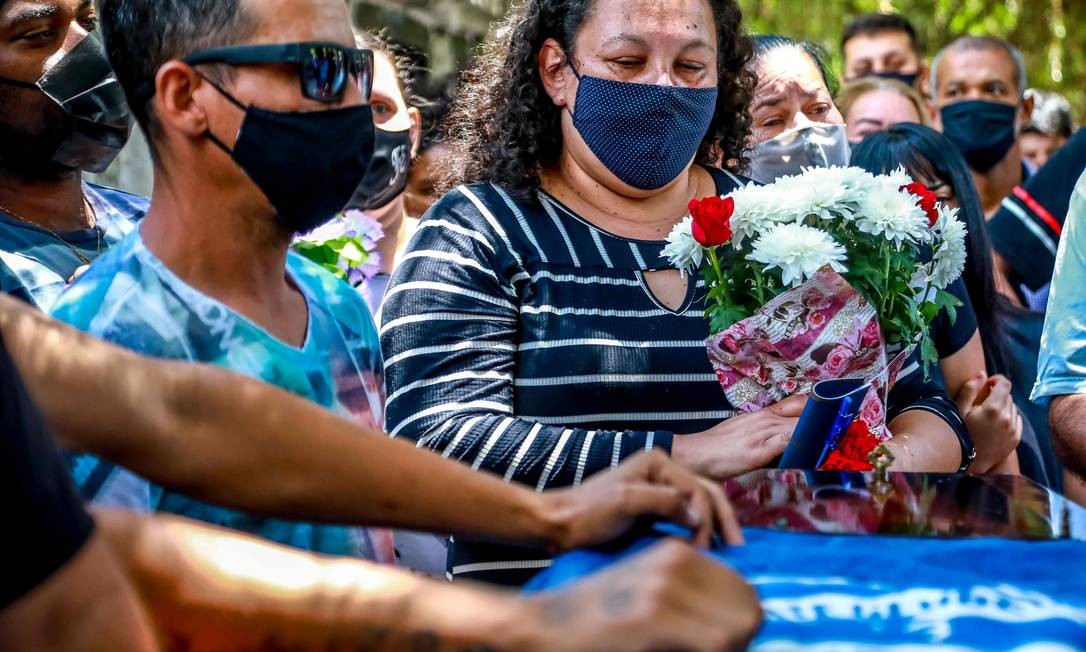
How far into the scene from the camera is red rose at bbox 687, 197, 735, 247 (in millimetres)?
2705

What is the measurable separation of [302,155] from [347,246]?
2.00 m

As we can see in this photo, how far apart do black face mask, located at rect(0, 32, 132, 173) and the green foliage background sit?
9211mm

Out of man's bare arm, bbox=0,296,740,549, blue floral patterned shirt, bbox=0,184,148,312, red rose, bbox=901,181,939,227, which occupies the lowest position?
blue floral patterned shirt, bbox=0,184,148,312

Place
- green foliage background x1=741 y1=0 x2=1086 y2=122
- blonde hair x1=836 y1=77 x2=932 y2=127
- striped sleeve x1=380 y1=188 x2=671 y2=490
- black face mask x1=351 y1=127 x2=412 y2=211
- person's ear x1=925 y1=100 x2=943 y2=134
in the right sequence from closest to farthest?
striped sleeve x1=380 y1=188 x2=671 y2=490 → black face mask x1=351 y1=127 x2=412 y2=211 → blonde hair x1=836 y1=77 x2=932 y2=127 → person's ear x1=925 y1=100 x2=943 y2=134 → green foliage background x1=741 y1=0 x2=1086 y2=122

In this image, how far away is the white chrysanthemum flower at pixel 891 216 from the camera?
2.74m

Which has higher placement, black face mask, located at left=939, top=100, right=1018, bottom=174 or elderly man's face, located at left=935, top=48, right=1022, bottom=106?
elderly man's face, located at left=935, top=48, right=1022, bottom=106

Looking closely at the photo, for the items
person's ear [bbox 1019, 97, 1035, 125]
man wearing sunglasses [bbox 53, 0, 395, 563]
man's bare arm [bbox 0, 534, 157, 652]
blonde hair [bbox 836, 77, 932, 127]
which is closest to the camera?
man's bare arm [bbox 0, 534, 157, 652]

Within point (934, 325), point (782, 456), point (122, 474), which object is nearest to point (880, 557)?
point (782, 456)

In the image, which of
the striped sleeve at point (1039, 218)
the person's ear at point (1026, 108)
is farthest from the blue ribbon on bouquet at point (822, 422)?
the person's ear at point (1026, 108)

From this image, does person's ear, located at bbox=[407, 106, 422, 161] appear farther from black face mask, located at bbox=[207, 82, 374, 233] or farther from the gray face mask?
black face mask, located at bbox=[207, 82, 374, 233]

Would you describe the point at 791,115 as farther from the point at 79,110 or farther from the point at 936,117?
the point at 936,117

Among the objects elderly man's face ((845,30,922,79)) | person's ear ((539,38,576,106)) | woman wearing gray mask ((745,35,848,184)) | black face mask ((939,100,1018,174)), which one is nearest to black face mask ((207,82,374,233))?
person's ear ((539,38,576,106))

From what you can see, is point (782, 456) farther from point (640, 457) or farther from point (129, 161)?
point (129, 161)

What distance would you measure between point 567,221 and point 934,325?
1234mm
